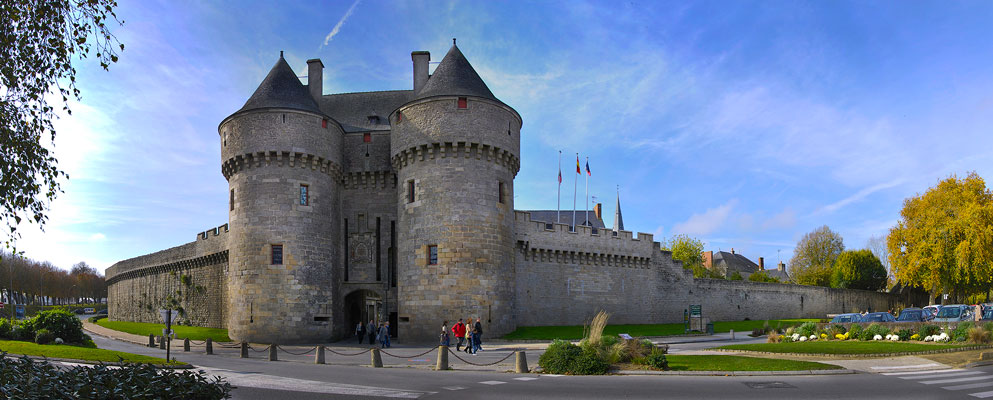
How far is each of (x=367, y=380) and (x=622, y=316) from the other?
26.5 metres

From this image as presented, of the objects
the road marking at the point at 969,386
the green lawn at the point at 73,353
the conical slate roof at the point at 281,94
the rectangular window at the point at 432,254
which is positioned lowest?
the green lawn at the point at 73,353

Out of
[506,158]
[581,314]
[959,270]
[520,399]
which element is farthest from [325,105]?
[959,270]

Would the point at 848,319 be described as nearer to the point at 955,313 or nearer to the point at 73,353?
the point at 955,313

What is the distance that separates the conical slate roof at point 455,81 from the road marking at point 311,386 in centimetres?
1765

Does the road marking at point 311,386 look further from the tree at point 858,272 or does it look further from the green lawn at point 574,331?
the tree at point 858,272

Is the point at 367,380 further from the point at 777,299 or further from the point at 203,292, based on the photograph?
the point at 777,299

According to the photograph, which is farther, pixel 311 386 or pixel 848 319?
pixel 848 319

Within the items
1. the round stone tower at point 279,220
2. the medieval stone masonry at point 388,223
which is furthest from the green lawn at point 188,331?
the round stone tower at point 279,220

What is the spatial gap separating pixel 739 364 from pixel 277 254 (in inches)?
865

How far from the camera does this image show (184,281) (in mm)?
42594

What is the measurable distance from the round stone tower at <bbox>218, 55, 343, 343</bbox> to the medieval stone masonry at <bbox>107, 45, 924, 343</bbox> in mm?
56

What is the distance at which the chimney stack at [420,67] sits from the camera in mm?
36750

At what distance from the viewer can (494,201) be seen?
1229 inches

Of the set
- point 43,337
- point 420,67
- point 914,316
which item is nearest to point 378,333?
point 43,337
